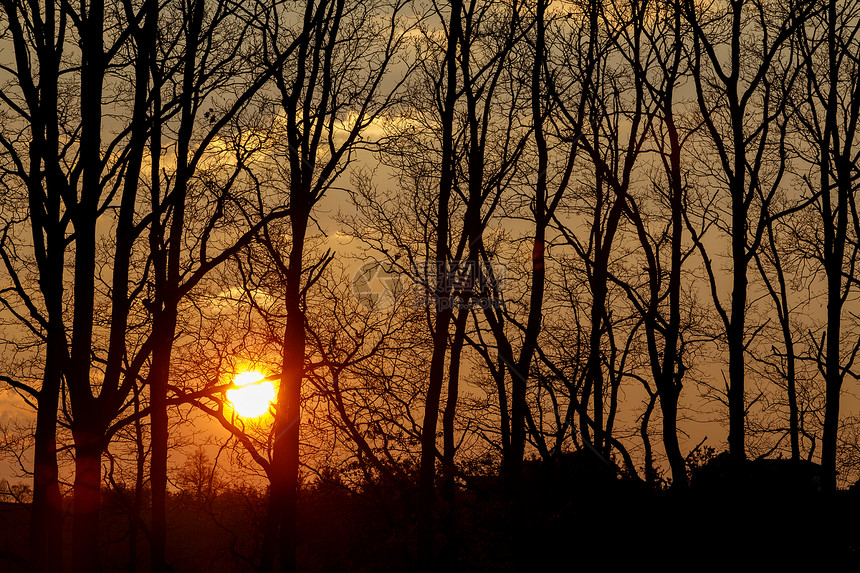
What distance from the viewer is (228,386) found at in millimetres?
13000

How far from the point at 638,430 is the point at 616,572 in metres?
8.01

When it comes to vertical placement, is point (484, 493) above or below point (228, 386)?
below

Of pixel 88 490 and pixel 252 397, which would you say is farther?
pixel 252 397

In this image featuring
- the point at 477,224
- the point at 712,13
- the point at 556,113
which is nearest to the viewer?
the point at 477,224

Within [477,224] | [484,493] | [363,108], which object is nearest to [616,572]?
[484,493]

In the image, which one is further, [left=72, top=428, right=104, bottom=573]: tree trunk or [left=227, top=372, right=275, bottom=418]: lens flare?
[left=227, top=372, right=275, bottom=418]: lens flare

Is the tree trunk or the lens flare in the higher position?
the lens flare

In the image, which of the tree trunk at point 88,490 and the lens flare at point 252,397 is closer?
the tree trunk at point 88,490

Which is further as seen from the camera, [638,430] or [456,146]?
[638,430]

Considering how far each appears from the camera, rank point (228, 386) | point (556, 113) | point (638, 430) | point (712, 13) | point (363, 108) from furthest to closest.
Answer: point (638, 430) < point (556, 113) < point (712, 13) < point (363, 108) < point (228, 386)

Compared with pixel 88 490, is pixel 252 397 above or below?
above

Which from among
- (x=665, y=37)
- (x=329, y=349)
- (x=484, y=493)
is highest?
(x=665, y=37)

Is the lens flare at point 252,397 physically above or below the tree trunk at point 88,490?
above

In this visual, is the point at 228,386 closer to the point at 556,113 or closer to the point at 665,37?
the point at 556,113
